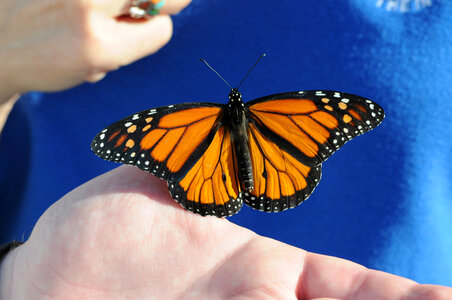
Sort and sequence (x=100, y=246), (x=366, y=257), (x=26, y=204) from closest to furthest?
(x=100, y=246) < (x=366, y=257) < (x=26, y=204)

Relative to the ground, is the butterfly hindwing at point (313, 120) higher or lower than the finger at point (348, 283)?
higher

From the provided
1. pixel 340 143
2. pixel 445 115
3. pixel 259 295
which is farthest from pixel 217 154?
pixel 445 115

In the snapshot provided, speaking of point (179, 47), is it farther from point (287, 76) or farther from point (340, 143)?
point (340, 143)

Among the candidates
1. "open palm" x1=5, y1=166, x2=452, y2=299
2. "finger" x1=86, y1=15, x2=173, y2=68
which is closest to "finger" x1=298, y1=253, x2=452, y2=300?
"open palm" x1=5, y1=166, x2=452, y2=299

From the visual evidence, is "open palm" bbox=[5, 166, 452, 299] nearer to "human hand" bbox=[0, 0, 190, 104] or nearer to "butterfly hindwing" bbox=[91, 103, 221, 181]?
"butterfly hindwing" bbox=[91, 103, 221, 181]

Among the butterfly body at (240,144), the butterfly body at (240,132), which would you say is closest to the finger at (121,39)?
the butterfly body at (240,144)

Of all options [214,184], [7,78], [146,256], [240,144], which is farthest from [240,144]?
[7,78]

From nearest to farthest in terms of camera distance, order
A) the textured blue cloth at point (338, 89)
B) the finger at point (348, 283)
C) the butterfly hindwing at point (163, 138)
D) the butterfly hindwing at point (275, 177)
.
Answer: the finger at point (348, 283)
the butterfly hindwing at point (163, 138)
the butterfly hindwing at point (275, 177)
the textured blue cloth at point (338, 89)

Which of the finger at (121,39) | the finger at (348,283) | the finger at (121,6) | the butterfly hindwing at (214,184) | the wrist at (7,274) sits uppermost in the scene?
the finger at (121,6)

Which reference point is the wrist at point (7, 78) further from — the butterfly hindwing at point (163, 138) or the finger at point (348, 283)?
the finger at point (348, 283)
